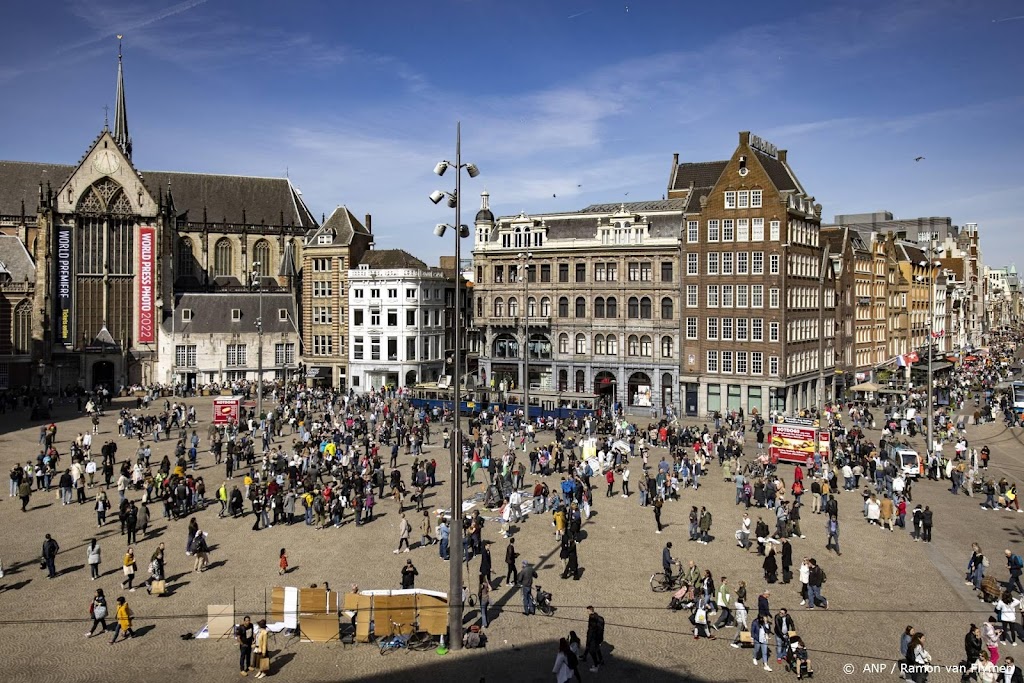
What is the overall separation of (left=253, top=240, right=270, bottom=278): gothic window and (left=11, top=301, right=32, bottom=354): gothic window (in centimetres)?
2400

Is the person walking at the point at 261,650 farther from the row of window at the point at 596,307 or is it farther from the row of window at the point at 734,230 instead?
the row of window at the point at 596,307

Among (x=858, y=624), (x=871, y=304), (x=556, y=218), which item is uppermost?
(x=556, y=218)

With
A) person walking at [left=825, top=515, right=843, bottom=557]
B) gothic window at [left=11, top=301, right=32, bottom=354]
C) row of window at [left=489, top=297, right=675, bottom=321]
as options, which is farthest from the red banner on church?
person walking at [left=825, top=515, right=843, bottom=557]

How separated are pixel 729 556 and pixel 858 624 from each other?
5903 mm

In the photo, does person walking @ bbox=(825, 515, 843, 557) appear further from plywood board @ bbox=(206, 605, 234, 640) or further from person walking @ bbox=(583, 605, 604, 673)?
plywood board @ bbox=(206, 605, 234, 640)

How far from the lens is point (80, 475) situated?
1326 inches

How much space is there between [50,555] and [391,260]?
54554 millimetres

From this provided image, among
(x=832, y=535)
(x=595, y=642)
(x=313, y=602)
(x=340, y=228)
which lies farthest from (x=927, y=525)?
(x=340, y=228)

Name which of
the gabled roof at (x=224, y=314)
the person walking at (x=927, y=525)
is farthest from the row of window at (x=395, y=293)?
the person walking at (x=927, y=525)

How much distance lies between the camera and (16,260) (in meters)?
78.1

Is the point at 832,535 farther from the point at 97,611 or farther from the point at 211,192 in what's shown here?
the point at 211,192

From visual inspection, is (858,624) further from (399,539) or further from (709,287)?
(709,287)

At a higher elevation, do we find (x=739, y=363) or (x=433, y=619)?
(x=739, y=363)

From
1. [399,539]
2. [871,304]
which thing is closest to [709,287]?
[871,304]
